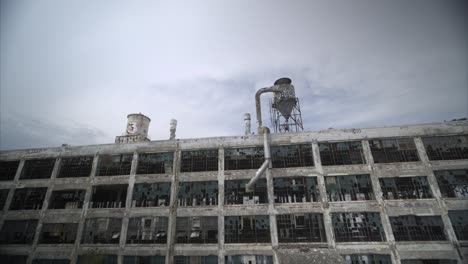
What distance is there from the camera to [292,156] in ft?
65.0

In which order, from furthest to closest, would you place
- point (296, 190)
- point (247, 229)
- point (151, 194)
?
point (151, 194) → point (296, 190) → point (247, 229)

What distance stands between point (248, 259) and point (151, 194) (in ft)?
34.9

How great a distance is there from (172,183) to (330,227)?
14.5 meters

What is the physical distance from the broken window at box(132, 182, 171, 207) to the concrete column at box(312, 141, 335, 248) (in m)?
14.0

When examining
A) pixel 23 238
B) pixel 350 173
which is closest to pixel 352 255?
pixel 350 173

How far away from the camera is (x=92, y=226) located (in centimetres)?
1955

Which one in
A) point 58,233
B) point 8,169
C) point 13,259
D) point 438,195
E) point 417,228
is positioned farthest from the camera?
point 8,169

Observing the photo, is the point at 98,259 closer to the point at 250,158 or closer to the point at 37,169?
the point at 37,169

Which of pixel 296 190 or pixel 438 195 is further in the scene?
pixel 296 190

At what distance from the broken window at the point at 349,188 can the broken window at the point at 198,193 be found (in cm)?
1035

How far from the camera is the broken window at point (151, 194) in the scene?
64.6 ft

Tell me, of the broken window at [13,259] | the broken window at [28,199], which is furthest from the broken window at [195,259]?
the broken window at [28,199]

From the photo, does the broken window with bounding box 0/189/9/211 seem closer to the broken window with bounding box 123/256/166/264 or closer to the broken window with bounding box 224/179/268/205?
the broken window with bounding box 123/256/166/264

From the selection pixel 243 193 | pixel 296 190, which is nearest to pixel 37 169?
pixel 243 193
